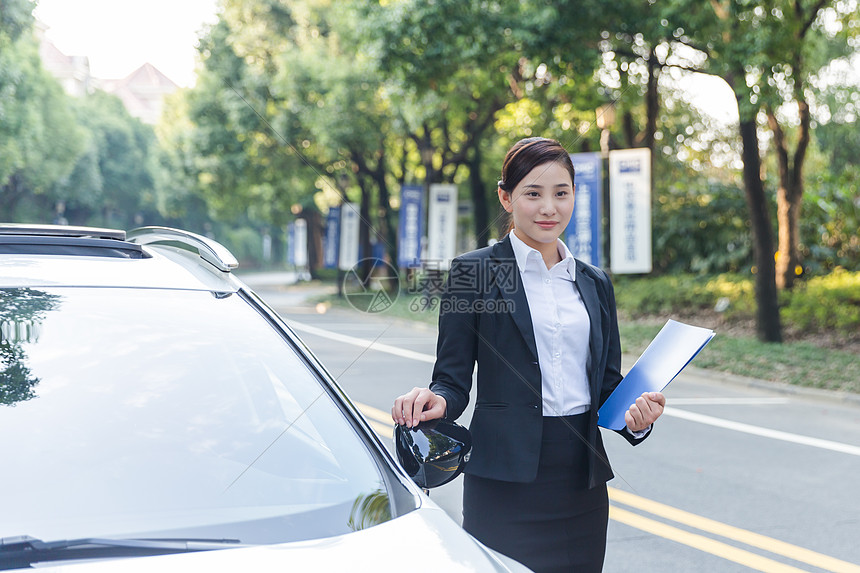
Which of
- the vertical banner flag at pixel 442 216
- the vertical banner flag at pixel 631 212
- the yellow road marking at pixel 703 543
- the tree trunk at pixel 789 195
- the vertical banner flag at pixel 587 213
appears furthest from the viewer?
the vertical banner flag at pixel 442 216

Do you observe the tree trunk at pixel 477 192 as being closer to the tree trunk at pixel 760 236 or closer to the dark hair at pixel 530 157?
the tree trunk at pixel 760 236

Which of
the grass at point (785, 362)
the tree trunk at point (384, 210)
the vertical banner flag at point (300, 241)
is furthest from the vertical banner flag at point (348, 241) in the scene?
the grass at point (785, 362)

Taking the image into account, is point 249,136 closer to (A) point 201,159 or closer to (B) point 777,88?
(A) point 201,159

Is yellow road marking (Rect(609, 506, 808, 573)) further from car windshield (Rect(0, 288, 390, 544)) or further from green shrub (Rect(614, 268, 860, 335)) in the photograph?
green shrub (Rect(614, 268, 860, 335))

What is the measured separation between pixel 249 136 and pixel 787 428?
25.0 metres

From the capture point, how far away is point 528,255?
7.30 feet

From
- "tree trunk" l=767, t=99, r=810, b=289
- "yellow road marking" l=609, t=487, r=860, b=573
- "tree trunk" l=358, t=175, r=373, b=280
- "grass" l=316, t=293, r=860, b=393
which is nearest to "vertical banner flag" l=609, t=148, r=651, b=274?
"grass" l=316, t=293, r=860, b=393

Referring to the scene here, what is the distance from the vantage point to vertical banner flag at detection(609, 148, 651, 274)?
15578 millimetres

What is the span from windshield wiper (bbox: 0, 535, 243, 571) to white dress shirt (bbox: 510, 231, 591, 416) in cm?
90

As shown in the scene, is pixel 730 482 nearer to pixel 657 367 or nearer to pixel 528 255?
pixel 657 367

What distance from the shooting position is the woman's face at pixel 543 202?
2.21 m

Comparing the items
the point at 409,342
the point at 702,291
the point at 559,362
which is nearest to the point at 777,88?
the point at 702,291

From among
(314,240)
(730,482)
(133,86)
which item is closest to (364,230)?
(314,240)

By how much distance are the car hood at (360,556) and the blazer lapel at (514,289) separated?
538 mm
